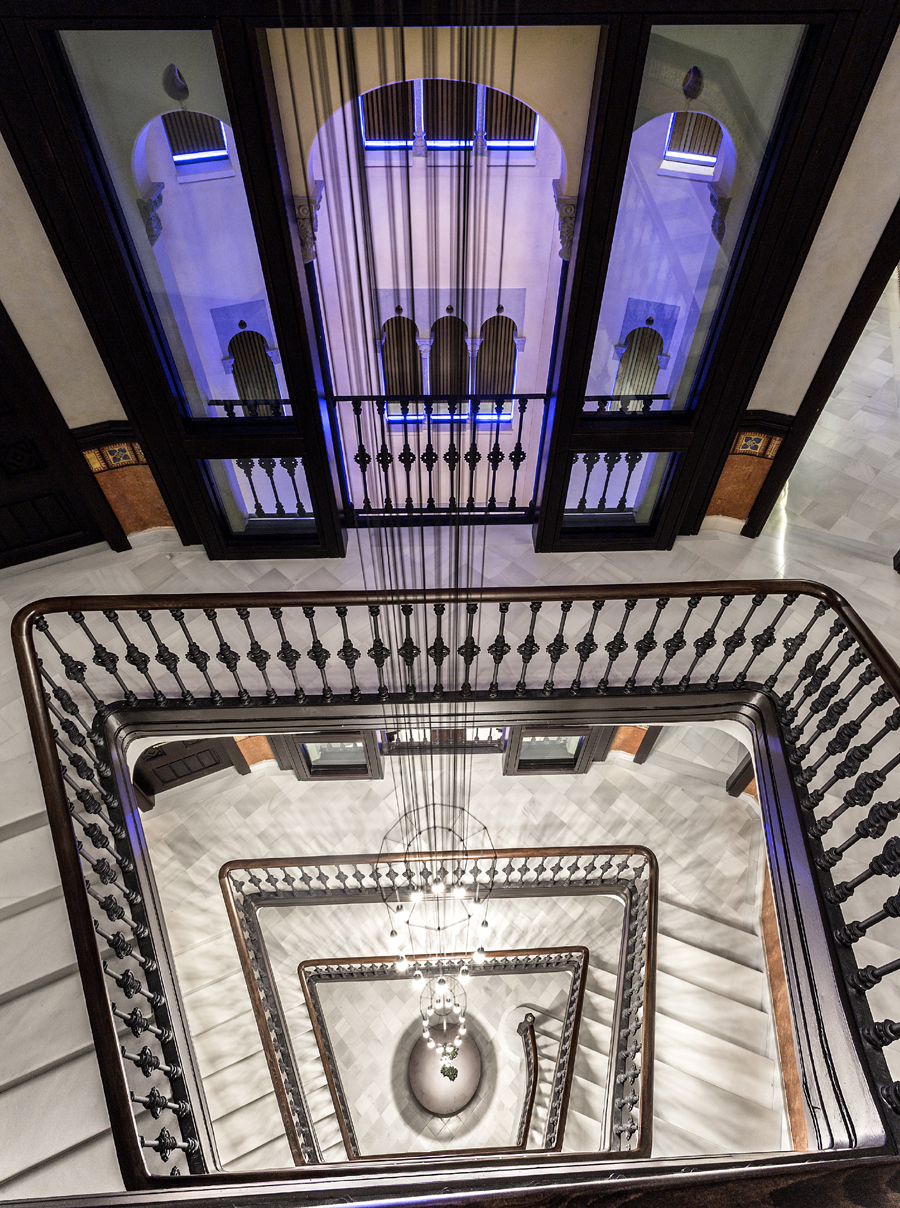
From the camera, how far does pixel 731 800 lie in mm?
6562

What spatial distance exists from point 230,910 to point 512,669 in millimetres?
3485

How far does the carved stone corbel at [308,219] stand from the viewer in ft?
12.5

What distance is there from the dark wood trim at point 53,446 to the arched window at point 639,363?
12.0 feet

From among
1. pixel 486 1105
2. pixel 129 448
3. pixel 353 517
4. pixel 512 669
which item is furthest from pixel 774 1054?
pixel 129 448

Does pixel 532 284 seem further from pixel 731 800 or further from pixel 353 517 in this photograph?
pixel 731 800

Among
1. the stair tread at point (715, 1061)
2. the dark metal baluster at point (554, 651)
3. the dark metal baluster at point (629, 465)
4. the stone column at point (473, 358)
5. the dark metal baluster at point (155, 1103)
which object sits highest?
the stone column at point (473, 358)

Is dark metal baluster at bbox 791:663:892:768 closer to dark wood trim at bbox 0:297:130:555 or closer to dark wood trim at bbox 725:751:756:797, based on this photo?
dark wood trim at bbox 725:751:756:797

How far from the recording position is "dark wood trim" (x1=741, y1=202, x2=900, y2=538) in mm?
3998

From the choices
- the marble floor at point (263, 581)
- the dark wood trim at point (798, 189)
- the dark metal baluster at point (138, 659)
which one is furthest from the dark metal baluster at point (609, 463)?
the dark metal baluster at point (138, 659)

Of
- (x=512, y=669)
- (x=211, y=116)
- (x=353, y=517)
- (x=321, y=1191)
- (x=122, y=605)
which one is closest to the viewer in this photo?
(x=321, y=1191)

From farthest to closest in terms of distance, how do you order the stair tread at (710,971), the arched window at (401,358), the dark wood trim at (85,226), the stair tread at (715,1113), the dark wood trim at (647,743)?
the dark wood trim at (647,743)
the arched window at (401,358)
the stair tread at (710,971)
the stair tread at (715,1113)
the dark wood trim at (85,226)

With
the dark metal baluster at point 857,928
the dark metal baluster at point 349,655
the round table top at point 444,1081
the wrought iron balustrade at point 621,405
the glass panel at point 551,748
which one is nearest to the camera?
the dark metal baluster at point 857,928

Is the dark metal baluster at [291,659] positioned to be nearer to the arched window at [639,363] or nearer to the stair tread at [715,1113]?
the arched window at [639,363]

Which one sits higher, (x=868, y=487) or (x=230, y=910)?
(x=868, y=487)
